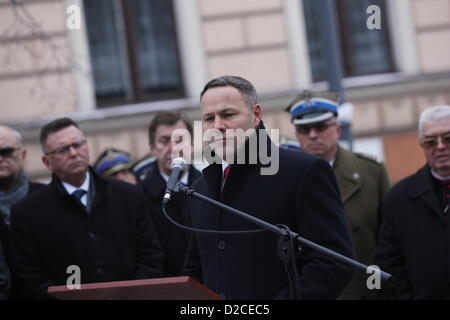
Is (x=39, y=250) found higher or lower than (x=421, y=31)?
lower

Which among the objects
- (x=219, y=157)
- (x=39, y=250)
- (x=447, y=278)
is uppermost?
(x=219, y=157)

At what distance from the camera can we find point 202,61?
12.2 meters

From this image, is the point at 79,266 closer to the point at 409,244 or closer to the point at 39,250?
the point at 39,250

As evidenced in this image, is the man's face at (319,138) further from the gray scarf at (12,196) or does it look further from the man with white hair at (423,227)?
the gray scarf at (12,196)

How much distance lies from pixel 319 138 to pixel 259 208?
6.99ft

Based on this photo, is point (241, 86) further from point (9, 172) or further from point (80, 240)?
point (9, 172)

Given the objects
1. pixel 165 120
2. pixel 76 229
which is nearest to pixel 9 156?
pixel 76 229

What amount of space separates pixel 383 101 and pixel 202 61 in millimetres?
2319

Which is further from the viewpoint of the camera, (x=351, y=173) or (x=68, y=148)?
(x=351, y=173)

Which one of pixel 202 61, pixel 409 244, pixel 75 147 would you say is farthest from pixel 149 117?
pixel 409 244

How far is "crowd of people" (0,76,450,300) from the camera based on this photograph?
410 cm

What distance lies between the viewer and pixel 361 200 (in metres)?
6.15

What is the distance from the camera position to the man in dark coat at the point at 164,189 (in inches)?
247
